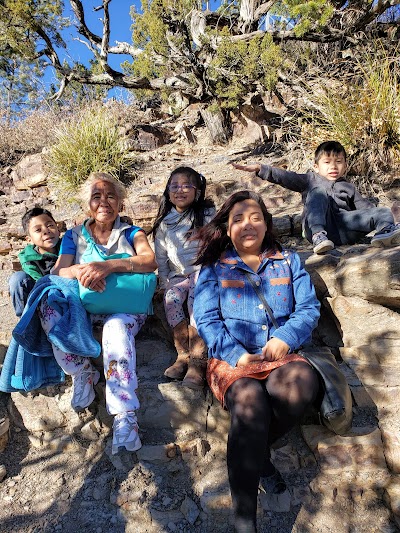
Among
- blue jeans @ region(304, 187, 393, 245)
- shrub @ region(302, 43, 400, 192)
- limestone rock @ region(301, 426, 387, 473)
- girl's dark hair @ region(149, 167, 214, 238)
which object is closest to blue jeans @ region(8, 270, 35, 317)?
girl's dark hair @ region(149, 167, 214, 238)

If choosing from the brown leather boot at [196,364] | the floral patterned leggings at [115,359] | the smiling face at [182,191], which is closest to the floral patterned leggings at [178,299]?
the brown leather boot at [196,364]

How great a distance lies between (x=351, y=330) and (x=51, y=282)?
1.95 meters

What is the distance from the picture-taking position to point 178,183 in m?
3.03

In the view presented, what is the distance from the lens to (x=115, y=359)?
224 centimetres

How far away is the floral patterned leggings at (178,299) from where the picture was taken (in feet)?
8.77

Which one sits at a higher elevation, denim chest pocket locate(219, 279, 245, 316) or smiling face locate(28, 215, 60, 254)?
smiling face locate(28, 215, 60, 254)

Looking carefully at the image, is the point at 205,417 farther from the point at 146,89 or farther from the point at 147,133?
the point at 147,133

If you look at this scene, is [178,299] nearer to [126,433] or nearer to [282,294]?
[282,294]

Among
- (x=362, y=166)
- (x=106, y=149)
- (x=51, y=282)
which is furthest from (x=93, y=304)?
(x=106, y=149)

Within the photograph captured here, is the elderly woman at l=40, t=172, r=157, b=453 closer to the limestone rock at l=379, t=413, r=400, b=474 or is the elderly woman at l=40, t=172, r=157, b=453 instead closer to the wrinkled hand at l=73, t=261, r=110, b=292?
the wrinkled hand at l=73, t=261, r=110, b=292

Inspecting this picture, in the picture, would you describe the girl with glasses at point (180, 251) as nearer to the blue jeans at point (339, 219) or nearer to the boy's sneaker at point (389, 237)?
the blue jeans at point (339, 219)

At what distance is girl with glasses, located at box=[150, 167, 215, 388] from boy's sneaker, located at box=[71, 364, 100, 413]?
0.48m

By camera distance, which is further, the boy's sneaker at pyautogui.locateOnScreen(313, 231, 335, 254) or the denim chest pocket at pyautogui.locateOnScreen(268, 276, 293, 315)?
the boy's sneaker at pyautogui.locateOnScreen(313, 231, 335, 254)

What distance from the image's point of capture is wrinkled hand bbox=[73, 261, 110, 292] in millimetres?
2400
